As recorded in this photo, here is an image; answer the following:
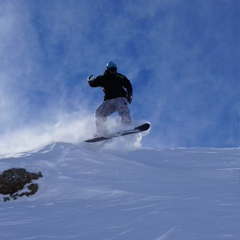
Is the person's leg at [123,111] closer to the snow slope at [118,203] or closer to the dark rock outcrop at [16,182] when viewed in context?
the snow slope at [118,203]

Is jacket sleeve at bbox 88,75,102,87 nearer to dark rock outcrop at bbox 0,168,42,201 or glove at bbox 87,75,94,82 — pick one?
glove at bbox 87,75,94,82

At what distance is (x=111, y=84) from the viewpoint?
10.5m

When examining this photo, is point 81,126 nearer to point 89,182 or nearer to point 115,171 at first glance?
point 115,171

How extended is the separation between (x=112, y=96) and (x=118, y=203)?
21.4 ft

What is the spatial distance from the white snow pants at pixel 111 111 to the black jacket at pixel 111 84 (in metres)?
0.17

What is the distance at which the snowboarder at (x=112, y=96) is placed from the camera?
1044 cm

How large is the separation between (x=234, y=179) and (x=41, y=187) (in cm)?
324

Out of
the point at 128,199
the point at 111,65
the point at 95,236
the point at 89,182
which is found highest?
the point at 111,65

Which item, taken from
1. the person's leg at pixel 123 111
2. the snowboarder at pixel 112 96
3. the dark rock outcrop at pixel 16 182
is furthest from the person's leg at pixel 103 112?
the dark rock outcrop at pixel 16 182

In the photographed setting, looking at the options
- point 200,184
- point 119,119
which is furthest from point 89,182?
point 119,119

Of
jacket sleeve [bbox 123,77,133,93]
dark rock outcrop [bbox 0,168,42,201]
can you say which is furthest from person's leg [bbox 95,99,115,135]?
dark rock outcrop [bbox 0,168,42,201]

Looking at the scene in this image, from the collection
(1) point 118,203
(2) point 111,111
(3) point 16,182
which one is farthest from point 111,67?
(1) point 118,203

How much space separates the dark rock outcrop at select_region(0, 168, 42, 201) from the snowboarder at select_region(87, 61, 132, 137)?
4286 millimetres

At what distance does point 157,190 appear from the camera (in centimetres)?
491
